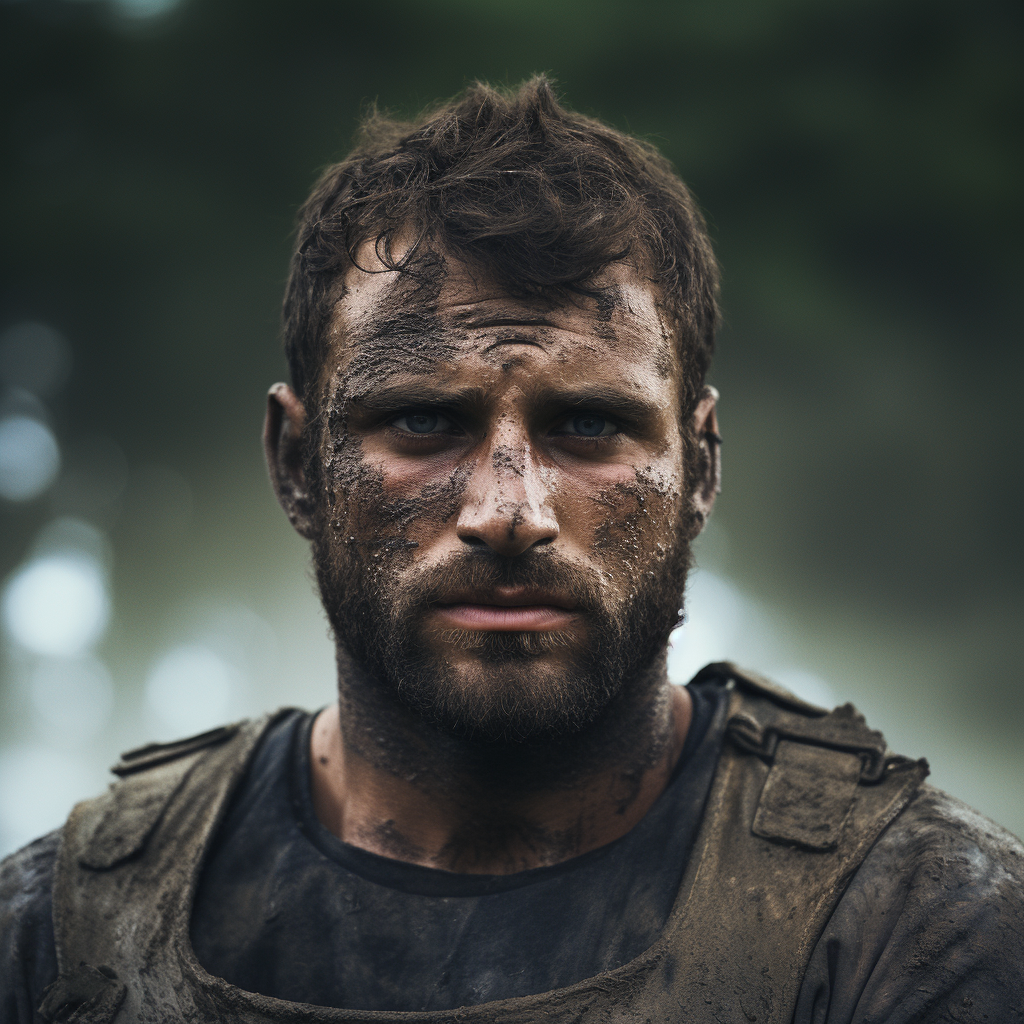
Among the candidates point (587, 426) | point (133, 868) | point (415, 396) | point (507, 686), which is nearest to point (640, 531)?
point (587, 426)

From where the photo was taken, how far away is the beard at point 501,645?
2375 millimetres

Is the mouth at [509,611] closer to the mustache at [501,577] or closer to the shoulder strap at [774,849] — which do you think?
the mustache at [501,577]

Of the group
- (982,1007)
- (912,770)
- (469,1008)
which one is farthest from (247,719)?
(982,1007)

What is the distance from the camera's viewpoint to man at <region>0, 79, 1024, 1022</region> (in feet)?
7.41

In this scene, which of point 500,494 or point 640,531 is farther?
point 640,531

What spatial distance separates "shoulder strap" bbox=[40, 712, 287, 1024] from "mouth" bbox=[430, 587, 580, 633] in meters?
1.02

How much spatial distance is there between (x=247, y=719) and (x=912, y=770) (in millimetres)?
2029

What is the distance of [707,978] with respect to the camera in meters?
2.19

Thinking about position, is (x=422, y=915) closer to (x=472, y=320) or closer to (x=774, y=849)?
(x=774, y=849)

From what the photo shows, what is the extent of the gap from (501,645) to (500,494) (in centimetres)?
37

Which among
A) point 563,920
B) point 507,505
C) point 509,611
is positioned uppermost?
point 507,505

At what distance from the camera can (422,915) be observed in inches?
98.0

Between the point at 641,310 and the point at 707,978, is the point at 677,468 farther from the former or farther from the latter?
the point at 707,978

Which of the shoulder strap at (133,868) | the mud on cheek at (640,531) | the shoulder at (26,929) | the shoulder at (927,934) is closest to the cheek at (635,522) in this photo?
the mud on cheek at (640,531)
